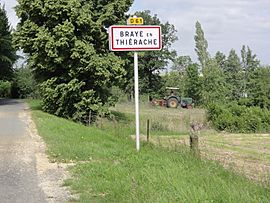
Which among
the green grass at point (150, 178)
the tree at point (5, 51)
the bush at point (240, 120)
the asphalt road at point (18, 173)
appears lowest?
the bush at point (240, 120)

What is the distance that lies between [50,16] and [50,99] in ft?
19.1

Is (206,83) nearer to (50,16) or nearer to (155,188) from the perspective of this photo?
(50,16)

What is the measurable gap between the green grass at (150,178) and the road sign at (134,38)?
2.76m

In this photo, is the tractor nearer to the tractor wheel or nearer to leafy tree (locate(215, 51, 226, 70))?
the tractor wheel

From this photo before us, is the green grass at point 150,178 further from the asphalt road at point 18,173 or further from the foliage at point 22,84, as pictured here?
the foliage at point 22,84

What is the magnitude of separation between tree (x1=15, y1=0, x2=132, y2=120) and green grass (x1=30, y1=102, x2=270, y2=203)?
16.9 metres

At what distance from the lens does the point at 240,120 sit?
45.9 metres

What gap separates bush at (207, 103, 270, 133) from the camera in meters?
44.6

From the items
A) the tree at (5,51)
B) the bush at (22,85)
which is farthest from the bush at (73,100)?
the bush at (22,85)

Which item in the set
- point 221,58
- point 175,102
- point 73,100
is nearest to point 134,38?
point 73,100

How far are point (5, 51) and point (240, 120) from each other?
29.5 metres

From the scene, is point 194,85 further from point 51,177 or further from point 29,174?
point 51,177

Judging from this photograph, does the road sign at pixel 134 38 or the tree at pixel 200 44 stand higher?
the tree at pixel 200 44

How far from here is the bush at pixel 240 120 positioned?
1755 inches
